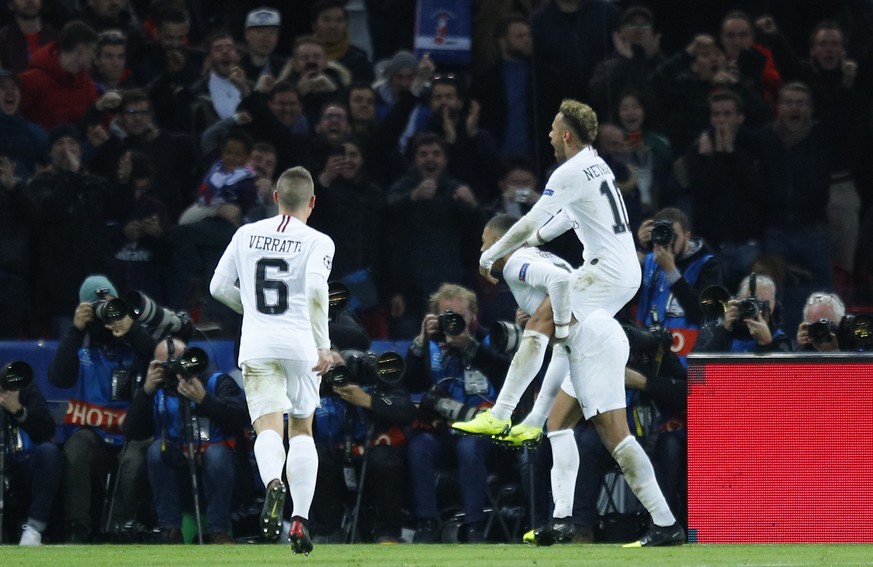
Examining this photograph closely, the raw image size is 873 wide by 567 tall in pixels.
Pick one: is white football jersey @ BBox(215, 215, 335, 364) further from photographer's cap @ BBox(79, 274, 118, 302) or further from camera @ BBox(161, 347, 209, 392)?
photographer's cap @ BBox(79, 274, 118, 302)

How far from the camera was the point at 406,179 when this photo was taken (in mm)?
12445

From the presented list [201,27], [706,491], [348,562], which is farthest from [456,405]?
[201,27]

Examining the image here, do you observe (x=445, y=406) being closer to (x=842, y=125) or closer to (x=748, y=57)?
(x=842, y=125)

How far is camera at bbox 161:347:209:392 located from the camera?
10.8 m

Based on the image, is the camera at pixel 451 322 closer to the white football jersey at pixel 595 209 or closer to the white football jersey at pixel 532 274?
the white football jersey at pixel 532 274

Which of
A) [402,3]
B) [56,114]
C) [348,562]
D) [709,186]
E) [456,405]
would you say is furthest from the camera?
[402,3]

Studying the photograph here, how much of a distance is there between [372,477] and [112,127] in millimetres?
3708

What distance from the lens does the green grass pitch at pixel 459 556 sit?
8.38 m

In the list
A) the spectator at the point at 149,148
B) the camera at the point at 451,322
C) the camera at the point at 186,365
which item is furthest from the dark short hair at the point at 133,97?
the camera at the point at 451,322

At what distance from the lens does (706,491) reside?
392 inches

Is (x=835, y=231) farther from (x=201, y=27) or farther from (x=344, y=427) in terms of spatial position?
(x=201, y=27)

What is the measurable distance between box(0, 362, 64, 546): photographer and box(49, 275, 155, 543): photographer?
127mm

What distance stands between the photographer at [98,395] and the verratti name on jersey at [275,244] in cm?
257

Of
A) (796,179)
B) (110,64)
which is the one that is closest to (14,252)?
(110,64)
